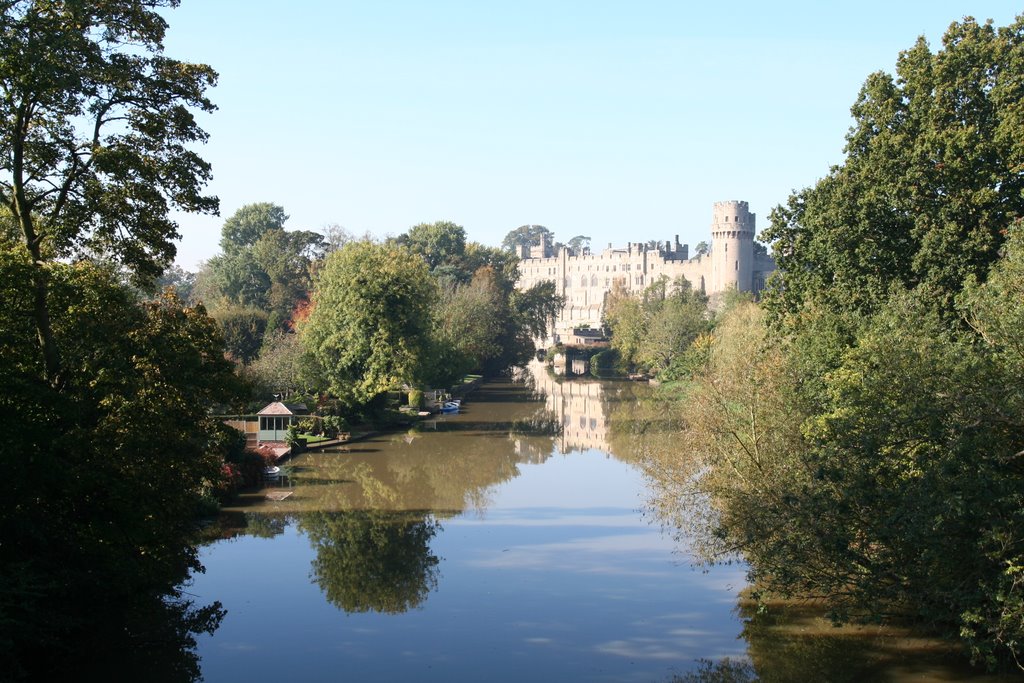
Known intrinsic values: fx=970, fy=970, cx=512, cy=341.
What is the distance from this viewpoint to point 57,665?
46.0ft

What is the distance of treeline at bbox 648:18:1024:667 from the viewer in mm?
13234

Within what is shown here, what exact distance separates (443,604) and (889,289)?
13081 mm

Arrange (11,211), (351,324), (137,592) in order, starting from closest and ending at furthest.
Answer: (137,592) → (11,211) → (351,324)

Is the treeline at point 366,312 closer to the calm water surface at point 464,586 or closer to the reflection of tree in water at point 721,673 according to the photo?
the calm water surface at point 464,586

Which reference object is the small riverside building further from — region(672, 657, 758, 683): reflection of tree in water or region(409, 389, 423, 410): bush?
region(672, 657, 758, 683): reflection of tree in water

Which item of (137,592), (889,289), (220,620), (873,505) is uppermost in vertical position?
(889,289)

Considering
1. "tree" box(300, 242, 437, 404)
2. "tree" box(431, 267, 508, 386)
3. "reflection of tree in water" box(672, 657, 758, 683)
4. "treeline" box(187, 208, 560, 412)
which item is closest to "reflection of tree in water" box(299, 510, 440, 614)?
"treeline" box(187, 208, 560, 412)

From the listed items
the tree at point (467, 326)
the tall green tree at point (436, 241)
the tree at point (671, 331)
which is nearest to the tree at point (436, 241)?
the tall green tree at point (436, 241)

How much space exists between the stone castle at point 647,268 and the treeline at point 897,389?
56035 millimetres

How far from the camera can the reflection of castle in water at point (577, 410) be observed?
135 feet

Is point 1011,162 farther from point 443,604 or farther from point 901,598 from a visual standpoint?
point 443,604

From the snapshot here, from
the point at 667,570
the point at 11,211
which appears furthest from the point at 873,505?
the point at 11,211

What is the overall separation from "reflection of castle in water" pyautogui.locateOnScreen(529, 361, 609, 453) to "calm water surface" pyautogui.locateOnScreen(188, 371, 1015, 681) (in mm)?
7439

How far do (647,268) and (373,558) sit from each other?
4119 inches
